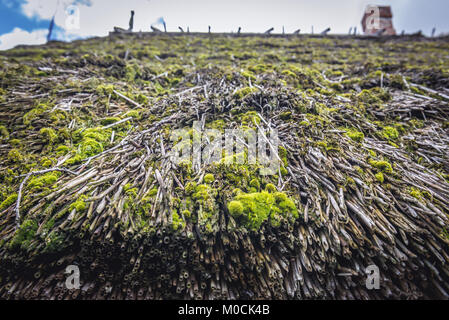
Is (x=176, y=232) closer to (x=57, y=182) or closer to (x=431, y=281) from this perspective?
(x=57, y=182)

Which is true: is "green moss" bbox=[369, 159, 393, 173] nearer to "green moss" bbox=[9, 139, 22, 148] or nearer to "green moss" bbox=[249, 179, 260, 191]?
"green moss" bbox=[249, 179, 260, 191]

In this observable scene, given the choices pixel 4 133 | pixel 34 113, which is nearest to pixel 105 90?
pixel 34 113

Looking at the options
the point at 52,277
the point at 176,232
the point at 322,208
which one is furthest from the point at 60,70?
the point at 322,208

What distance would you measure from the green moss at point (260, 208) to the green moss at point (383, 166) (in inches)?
50.7

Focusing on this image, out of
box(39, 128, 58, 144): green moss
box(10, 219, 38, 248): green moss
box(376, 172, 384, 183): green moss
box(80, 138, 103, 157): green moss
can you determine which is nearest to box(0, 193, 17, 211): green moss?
box(10, 219, 38, 248): green moss


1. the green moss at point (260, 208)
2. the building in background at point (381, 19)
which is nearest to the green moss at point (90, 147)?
the green moss at point (260, 208)

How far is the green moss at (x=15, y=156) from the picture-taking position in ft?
8.40

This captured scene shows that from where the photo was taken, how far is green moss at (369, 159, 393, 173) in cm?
238

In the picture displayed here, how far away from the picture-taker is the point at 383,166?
241cm

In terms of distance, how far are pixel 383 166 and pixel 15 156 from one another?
4797 millimetres

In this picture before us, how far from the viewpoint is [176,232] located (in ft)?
6.19

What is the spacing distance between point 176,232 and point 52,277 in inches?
53.8

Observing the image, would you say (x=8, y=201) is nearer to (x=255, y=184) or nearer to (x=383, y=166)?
(x=255, y=184)

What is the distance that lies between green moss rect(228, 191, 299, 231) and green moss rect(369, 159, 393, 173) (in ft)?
4.23
